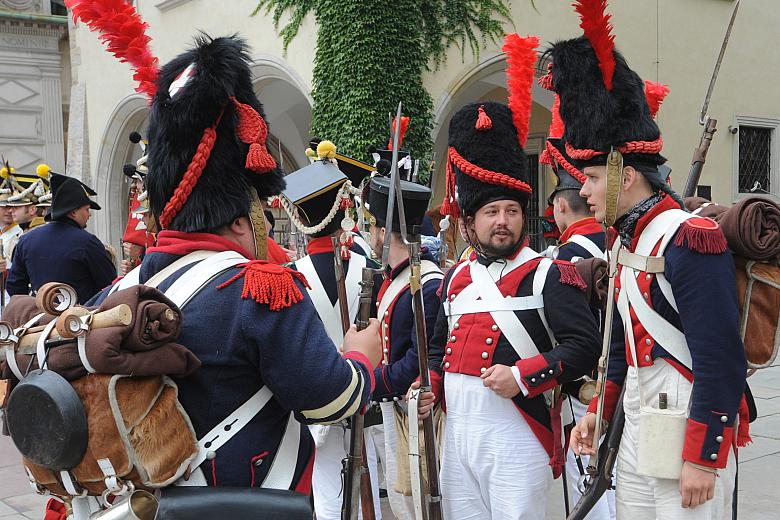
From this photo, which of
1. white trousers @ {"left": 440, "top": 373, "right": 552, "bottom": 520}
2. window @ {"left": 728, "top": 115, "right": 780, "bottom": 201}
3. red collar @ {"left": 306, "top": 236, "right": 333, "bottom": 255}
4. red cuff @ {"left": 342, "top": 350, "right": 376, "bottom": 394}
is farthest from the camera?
window @ {"left": 728, "top": 115, "right": 780, "bottom": 201}

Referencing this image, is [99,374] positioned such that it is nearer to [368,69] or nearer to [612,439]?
[612,439]

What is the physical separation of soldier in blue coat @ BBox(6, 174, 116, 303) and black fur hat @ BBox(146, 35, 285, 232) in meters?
4.38

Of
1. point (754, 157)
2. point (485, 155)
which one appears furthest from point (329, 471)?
point (754, 157)

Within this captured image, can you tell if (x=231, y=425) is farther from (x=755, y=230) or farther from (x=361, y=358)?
(x=755, y=230)

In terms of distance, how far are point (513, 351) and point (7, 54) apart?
793 inches

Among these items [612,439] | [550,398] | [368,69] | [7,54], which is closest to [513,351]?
[550,398]

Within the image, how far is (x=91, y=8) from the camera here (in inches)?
89.2

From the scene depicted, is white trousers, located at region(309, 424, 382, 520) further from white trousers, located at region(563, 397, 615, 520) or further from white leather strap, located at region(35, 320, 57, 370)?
white leather strap, located at region(35, 320, 57, 370)

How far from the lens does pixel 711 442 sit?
7.52 feet

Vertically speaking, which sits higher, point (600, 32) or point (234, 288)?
point (600, 32)

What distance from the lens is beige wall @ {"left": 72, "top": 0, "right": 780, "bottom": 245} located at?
36.6 feet

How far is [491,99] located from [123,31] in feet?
37.0

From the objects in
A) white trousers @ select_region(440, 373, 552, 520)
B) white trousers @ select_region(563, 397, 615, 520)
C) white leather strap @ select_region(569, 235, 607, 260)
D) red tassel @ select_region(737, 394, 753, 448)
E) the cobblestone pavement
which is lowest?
the cobblestone pavement

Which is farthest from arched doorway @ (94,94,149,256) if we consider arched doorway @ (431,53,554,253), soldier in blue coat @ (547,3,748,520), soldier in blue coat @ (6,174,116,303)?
soldier in blue coat @ (547,3,748,520)
